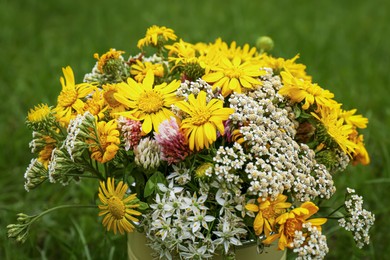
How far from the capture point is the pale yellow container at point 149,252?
1249 mm

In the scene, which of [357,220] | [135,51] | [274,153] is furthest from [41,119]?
→ [135,51]

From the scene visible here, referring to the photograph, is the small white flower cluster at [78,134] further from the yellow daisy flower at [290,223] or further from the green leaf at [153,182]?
the yellow daisy flower at [290,223]

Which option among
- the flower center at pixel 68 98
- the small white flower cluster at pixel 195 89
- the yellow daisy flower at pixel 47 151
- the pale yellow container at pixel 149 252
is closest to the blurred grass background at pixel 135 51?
the pale yellow container at pixel 149 252

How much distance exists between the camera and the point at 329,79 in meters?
2.86

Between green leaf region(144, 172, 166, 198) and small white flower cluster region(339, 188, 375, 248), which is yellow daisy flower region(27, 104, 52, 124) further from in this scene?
small white flower cluster region(339, 188, 375, 248)

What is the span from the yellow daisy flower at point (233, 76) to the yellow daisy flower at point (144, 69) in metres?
0.14

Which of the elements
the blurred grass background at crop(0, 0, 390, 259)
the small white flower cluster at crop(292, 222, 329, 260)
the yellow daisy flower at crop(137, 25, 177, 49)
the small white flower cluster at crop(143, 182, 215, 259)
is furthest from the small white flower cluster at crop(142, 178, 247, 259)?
the blurred grass background at crop(0, 0, 390, 259)

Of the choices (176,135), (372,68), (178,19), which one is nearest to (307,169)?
(176,135)

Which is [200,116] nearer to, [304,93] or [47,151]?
[304,93]

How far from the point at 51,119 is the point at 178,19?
232cm

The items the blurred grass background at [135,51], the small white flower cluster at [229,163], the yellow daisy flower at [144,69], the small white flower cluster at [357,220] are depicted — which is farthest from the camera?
the blurred grass background at [135,51]

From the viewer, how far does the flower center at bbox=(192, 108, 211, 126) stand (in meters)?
1.16

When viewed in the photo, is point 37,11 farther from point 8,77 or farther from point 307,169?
point 307,169

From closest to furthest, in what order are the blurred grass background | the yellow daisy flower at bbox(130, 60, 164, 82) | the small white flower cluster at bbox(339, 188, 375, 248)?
the small white flower cluster at bbox(339, 188, 375, 248) → the yellow daisy flower at bbox(130, 60, 164, 82) → the blurred grass background
